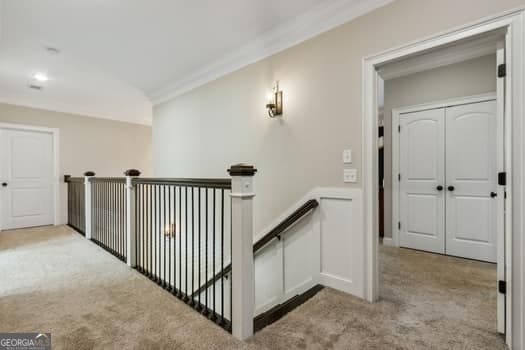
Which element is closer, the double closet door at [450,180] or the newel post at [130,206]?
the newel post at [130,206]

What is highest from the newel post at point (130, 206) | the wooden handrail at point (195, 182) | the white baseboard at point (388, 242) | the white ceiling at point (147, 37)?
the white ceiling at point (147, 37)

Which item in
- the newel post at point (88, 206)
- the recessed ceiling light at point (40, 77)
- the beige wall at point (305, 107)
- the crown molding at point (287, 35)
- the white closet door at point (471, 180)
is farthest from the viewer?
the newel post at point (88, 206)

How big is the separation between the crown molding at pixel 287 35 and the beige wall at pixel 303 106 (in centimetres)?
7

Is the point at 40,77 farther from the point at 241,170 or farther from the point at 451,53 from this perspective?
the point at 451,53

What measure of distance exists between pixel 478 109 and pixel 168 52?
152 inches

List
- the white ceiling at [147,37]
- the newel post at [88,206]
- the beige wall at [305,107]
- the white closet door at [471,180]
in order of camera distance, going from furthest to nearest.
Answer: the newel post at [88,206], the white closet door at [471,180], the white ceiling at [147,37], the beige wall at [305,107]

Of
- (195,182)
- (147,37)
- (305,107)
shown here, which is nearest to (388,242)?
(305,107)

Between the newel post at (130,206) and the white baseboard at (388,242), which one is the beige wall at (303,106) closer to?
the newel post at (130,206)

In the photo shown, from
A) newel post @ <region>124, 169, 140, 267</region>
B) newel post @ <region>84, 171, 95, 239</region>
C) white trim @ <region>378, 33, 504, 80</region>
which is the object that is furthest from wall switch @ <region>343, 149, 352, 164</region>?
newel post @ <region>84, 171, 95, 239</region>

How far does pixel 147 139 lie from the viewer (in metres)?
6.65

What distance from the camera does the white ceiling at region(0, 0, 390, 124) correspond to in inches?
87.6

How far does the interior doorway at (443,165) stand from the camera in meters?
3.00

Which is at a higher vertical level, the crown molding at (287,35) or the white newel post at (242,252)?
the crown molding at (287,35)

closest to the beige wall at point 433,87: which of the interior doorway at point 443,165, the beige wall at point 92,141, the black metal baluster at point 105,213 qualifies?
the interior doorway at point 443,165
